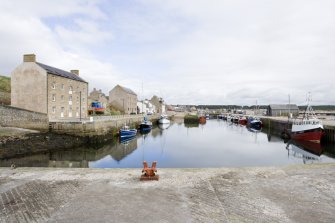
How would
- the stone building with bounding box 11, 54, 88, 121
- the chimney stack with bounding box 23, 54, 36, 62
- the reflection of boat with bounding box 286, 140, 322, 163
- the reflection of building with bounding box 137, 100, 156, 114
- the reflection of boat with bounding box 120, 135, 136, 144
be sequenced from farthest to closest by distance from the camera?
the reflection of building with bounding box 137, 100, 156, 114 → the chimney stack with bounding box 23, 54, 36, 62 → the stone building with bounding box 11, 54, 88, 121 → the reflection of boat with bounding box 120, 135, 136, 144 → the reflection of boat with bounding box 286, 140, 322, 163

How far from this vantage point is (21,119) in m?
30.1

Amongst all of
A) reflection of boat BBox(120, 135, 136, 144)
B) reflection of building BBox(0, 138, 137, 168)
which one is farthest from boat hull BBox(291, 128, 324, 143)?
reflection of boat BBox(120, 135, 136, 144)

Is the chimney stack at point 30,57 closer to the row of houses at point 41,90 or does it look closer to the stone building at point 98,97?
the row of houses at point 41,90

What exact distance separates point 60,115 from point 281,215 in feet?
128

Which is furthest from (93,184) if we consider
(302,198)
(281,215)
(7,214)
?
(302,198)

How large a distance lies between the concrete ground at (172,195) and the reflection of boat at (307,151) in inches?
600

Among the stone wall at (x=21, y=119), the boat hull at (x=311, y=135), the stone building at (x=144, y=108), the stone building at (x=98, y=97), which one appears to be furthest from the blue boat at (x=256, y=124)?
the stone wall at (x=21, y=119)

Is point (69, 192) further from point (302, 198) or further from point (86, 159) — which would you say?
point (86, 159)

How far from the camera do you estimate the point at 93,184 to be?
952 cm

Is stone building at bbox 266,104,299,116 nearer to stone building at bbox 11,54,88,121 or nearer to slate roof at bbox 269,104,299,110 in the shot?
slate roof at bbox 269,104,299,110

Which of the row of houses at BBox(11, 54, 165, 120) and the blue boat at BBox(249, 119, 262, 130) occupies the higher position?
the row of houses at BBox(11, 54, 165, 120)

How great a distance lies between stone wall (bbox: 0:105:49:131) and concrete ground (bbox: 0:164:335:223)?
20607mm

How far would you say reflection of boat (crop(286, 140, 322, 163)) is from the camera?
986 inches

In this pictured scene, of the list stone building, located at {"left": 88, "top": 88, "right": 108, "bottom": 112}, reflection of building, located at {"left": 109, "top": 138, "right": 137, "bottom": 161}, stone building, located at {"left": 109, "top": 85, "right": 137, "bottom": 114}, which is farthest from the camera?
stone building, located at {"left": 109, "top": 85, "right": 137, "bottom": 114}
